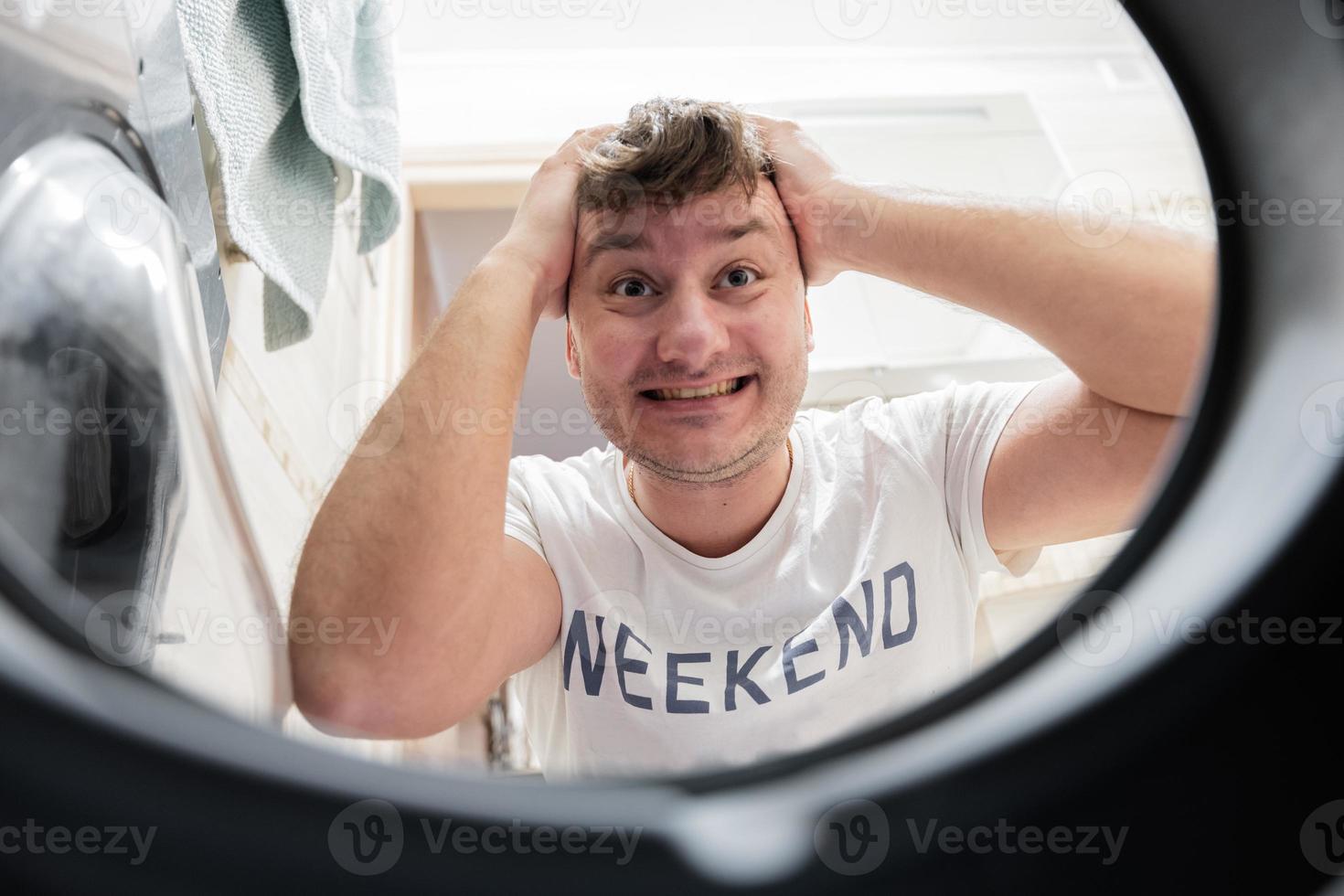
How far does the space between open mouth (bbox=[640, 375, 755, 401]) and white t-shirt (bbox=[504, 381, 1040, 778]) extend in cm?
11

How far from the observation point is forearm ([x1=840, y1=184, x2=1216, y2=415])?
63 centimetres

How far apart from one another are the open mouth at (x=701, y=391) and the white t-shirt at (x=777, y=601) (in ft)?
0.36

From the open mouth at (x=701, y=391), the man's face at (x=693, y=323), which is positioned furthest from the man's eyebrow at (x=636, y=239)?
the open mouth at (x=701, y=391)

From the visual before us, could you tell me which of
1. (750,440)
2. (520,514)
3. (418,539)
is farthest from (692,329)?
(418,539)

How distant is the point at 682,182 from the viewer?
2.64ft

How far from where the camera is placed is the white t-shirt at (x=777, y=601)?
737mm

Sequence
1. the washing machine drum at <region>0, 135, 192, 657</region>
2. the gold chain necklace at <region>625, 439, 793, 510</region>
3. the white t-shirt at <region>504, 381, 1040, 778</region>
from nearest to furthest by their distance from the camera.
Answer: the washing machine drum at <region>0, 135, 192, 657</region> → the white t-shirt at <region>504, 381, 1040, 778</region> → the gold chain necklace at <region>625, 439, 793, 510</region>

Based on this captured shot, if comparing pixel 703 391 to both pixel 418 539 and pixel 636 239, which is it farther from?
pixel 418 539

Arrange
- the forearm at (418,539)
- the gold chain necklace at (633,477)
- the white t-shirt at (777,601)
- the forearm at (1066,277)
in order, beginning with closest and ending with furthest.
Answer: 1. the forearm at (418,539)
2. the forearm at (1066,277)
3. the white t-shirt at (777,601)
4. the gold chain necklace at (633,477)

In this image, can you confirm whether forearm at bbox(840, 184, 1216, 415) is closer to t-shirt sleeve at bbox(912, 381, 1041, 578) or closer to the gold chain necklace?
t-shirt sleeve at bbox(912, 381, 1041, 578)

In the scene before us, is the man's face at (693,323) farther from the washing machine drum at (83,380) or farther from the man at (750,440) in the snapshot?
the washing machine drum at (83,380)

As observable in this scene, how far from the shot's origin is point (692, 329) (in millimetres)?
789

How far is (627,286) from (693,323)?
2.9 inches

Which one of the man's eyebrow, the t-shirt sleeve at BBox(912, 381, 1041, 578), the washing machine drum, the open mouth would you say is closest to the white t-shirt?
the t-shirt sleeve at BBox(912, 381, 1041, 578)
